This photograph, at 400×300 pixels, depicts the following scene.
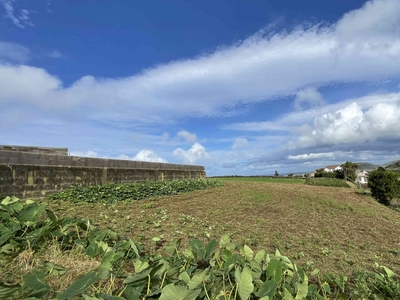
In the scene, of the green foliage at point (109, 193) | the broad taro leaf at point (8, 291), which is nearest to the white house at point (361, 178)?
the green foliage at point (109, 193)

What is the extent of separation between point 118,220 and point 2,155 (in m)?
2.69

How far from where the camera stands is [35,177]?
5562 mm

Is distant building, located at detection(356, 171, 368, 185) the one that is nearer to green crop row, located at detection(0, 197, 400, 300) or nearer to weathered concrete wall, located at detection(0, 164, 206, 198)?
weathered concrete wall, located at detection(0, 164, 206, 198)

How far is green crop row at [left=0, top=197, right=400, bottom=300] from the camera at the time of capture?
132cm

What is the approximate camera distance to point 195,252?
197cm

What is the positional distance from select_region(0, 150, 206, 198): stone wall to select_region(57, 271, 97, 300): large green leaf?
4.26m

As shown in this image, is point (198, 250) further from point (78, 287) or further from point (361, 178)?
point (361, 178)

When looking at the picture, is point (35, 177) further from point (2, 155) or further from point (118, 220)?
point (118, 220)

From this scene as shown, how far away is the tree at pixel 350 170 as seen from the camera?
30.9 meters

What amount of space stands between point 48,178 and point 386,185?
15.2 meters

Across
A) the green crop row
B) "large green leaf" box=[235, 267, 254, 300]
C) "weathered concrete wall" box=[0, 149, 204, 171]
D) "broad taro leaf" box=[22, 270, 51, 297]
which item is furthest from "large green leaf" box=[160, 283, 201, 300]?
"weathered concrete wall" box=[0, 149, 204, 171]

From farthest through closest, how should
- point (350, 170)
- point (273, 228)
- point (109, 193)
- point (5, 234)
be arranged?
point (350, 170)
point (109, 193)
point (273, 228)
point (5, 234)

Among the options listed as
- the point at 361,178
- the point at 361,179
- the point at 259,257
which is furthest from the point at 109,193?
the point at 361,178

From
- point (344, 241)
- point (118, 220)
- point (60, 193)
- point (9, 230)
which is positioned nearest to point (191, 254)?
point (9, 230)
